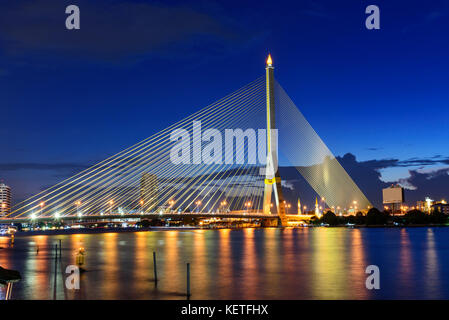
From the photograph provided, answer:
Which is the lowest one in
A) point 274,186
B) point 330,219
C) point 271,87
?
point 330,219

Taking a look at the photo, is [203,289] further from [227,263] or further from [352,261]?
[352,261]

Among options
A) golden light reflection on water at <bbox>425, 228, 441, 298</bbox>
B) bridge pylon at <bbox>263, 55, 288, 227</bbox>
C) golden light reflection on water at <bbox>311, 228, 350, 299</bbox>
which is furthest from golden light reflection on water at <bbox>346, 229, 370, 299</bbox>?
bridge pylon at <bbox>263, 55, 288, 227</bbox>

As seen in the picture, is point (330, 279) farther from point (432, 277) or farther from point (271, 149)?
point (271, 149)

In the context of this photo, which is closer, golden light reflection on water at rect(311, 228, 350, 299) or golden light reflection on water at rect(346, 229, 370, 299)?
golden light reflection on water at rect(346, 229, 370, 299)

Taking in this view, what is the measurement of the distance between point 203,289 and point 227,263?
440 inches

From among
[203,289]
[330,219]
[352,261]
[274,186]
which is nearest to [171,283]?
[203,289]
